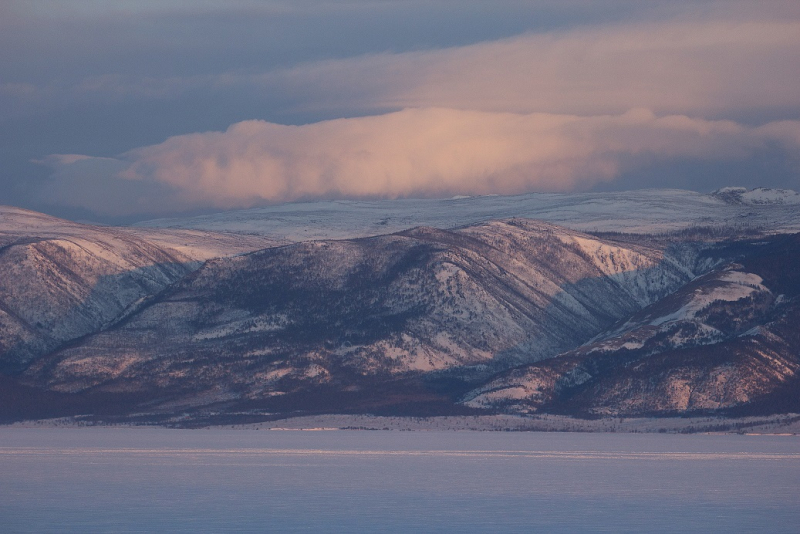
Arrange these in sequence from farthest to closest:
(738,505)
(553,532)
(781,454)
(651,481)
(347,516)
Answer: (781,454), (651,481), (738,505), (347,516), (553,532)

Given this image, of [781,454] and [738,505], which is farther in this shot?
[781,454]

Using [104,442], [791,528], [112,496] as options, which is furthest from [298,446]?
[791,528]

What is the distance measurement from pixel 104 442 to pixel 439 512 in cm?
8454

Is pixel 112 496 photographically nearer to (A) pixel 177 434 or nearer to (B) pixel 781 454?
(B) pixel 781 454

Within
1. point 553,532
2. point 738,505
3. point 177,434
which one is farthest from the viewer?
point 177,434

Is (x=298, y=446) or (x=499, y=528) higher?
(x=499, y=528)

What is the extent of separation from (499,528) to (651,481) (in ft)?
108

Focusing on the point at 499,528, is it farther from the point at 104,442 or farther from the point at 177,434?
the point at 177,434

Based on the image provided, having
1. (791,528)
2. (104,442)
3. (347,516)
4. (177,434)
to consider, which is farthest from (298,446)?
(791,528)

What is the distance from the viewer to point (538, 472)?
105312 millimetres

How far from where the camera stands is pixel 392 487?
89.6m

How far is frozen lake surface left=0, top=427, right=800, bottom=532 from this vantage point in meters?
70.2

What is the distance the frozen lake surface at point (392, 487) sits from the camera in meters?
70.2

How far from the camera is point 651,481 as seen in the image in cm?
9806
